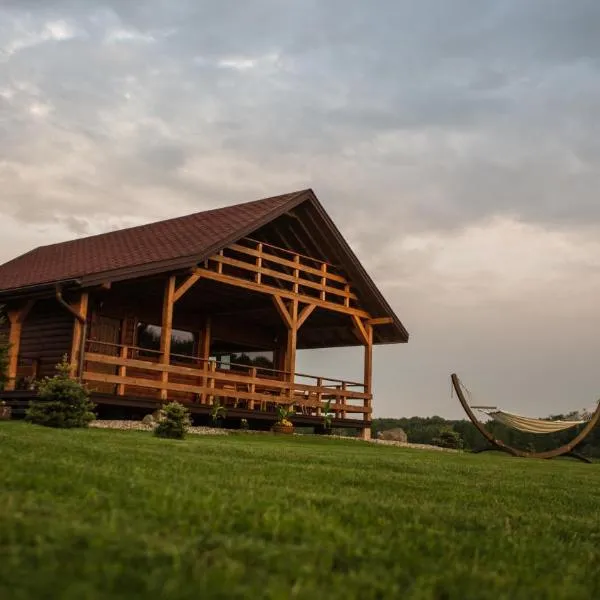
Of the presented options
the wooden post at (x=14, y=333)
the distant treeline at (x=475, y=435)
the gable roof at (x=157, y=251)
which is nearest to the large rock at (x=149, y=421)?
the gable roof at (x=157, y=251)

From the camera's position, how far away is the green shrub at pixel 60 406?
42.2ft

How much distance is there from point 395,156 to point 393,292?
6.67 meters

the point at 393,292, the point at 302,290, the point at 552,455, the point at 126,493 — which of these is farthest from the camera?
the point at 393,292

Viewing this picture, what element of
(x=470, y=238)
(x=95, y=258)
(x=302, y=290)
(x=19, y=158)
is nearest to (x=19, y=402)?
(x=95, y=258)

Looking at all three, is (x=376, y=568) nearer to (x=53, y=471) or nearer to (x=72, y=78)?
(x=53, y=471)

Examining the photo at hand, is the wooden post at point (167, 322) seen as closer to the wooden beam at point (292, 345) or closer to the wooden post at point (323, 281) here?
the wooden beam at point (292, 345)

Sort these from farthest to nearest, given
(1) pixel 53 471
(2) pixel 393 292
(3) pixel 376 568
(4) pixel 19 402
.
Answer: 1. (2) pixel 393 292
2. (4) pixel 19 402
3. (1) pixel 53 471
4. (3) pixel 376 568

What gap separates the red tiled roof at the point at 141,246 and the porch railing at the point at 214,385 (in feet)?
6.80

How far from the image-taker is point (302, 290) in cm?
2308

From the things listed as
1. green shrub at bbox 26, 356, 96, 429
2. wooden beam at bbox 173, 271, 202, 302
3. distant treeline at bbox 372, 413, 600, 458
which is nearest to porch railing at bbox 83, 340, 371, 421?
wooden beam at bbox 173, 271, 202, 302

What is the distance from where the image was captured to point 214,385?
20.4 meters

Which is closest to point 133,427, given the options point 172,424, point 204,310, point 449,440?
point 172,424

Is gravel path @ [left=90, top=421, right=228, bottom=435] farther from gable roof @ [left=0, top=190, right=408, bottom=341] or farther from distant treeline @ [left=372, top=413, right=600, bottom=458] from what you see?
distant treeline @ [left=372, top=413, right=600, bottom=458]

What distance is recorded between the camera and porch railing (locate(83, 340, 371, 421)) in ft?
57.4
